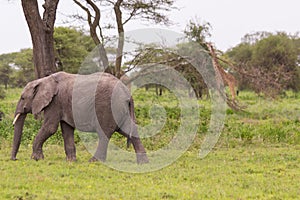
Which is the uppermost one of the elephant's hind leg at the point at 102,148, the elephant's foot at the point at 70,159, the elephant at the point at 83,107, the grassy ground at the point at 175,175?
the elephant at the point at 83,107

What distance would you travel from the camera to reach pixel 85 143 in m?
14.4

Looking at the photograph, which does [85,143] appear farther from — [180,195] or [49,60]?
[180,195]

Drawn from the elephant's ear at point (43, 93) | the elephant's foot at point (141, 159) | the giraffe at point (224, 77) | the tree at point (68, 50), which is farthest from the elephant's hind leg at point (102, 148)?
the tree at point (68, 50)

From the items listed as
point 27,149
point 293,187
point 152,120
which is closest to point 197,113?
point 152,120

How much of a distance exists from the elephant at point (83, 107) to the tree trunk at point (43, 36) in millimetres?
6650

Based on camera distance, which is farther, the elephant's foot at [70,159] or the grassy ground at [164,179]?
the elephant's foot at [70,159]

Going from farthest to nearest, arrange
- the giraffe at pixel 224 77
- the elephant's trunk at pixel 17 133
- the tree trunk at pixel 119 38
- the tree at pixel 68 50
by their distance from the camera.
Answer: the tree at pixel 68 50
the tree trunk at pixel 119 38
the giraffe at pixel 224 77
the elephant's trunk at pixel 17 133

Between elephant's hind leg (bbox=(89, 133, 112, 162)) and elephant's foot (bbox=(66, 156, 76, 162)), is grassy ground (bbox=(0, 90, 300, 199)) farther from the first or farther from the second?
elephant's hind leg (bbox=(89, 133, 112, 162))

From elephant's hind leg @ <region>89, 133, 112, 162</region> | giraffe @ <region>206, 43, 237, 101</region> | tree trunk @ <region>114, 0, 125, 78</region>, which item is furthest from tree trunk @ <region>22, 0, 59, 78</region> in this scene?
elephant's hind leg @ <region>89, 133, 112, 162</region>

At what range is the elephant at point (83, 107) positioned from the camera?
10.5 m

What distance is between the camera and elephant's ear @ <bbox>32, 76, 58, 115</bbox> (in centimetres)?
1063

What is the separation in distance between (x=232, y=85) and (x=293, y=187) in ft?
20.0

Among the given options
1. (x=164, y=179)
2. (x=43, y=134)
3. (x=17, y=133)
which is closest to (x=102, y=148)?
(x=43, y=134)

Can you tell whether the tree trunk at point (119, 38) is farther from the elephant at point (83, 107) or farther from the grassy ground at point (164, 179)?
the elephant at point (83, 107)
